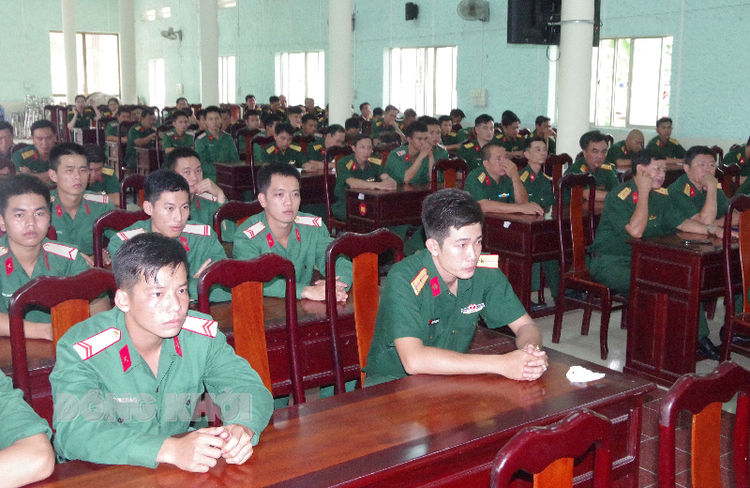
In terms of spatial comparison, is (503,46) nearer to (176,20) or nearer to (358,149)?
(358,149)

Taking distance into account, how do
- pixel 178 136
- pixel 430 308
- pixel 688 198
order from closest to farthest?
1. pixel 430 308
2. pixel 688 198
3. pixel 178 136

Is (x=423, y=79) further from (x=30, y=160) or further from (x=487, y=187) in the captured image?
(x=487, y=187)

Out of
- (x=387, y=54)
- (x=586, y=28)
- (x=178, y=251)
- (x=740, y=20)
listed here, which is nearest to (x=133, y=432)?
(x=178, y=251)

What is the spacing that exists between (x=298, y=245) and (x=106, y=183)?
100 inches

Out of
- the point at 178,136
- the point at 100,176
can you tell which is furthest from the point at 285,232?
the point at 178,136

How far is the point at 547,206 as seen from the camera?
5461 millimetres

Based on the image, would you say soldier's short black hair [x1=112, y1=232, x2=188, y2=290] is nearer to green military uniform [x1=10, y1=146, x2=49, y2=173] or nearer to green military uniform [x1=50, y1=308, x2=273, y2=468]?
green military uniform [x1=50, y1=308, x2=273, y2=468]

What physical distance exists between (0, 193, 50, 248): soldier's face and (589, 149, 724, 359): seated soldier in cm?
284

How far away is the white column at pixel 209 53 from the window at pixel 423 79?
2.95 meters

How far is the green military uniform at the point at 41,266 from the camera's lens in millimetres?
2809

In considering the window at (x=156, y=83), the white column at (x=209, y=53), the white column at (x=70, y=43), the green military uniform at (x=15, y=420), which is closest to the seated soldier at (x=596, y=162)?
the green military uniform at (x=15, y=420)

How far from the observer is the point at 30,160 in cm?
641

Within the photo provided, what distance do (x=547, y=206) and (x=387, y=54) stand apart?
28.0 ft

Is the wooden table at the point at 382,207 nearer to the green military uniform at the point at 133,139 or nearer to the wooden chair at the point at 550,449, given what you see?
the wooden chair at the point at 550,449
